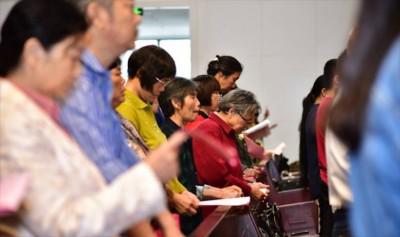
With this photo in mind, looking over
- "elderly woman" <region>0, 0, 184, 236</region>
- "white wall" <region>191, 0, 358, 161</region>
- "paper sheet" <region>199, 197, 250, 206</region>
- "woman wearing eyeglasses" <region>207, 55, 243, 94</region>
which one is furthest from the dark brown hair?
"white wall" <region>191, 0, 358, 161</region>

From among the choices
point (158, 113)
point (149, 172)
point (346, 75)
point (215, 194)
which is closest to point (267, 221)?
point (215, 194)

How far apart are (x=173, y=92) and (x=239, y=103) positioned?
54 centimetres

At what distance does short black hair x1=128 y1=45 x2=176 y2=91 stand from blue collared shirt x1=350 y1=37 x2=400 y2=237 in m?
2.39

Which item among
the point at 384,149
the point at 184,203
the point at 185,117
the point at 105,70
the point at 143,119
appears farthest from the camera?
the point at 185,117

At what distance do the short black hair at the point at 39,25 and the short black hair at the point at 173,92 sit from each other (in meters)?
2.48

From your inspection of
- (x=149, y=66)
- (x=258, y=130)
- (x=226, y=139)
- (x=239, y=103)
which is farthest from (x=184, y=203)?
(x=258, y=130)

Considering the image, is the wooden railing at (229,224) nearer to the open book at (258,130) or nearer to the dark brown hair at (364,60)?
the dark brown hair at (364,60)

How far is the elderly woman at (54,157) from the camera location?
152 cm

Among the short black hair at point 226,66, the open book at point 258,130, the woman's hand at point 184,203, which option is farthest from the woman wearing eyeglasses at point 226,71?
the woman's hand at point 184,203

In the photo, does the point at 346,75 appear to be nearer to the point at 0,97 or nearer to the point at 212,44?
the point at 0,97

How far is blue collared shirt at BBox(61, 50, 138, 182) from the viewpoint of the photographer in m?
1.94

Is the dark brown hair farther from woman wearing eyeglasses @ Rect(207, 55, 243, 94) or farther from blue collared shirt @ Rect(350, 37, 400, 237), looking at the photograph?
woman wearing eyeglasses @ Rect(207, 55, 243, 94)

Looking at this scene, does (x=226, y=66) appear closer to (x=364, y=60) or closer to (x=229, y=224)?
(x=229, y=224)

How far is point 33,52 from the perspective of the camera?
5.61 ft
